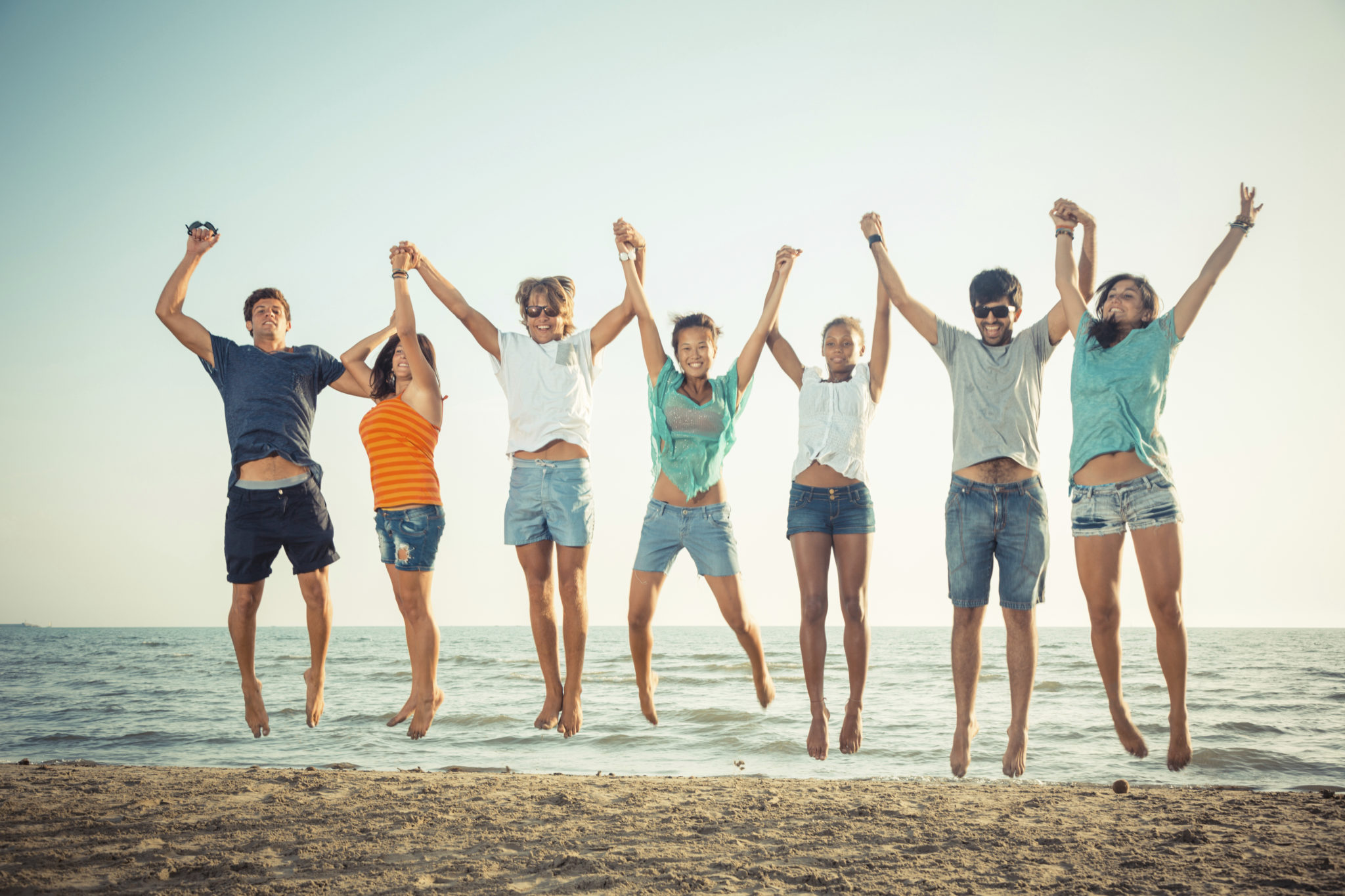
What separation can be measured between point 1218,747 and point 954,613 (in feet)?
22.6

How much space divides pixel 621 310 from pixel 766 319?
3.13 feet

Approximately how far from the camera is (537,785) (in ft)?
23.0

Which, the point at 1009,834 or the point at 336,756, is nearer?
the point at 1009,834

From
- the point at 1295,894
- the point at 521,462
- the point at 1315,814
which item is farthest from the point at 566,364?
the point at 1315,814

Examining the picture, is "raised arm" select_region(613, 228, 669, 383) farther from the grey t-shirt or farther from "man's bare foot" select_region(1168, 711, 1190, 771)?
"man's bare foot" select_region(1168, 711, 1190, 771)

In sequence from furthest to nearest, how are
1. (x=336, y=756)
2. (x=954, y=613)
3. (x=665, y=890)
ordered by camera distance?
(x=336, y=756), (x=954, y=613), (x=665, y=890)

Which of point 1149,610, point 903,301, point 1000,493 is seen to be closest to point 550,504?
point 903,301

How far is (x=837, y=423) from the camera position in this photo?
543 centimetres

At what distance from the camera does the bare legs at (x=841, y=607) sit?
528 centimetres

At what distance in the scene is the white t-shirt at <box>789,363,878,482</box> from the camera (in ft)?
17.6

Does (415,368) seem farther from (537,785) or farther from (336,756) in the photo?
(336,756)

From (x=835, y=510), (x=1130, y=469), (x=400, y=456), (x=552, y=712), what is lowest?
(x=552, y=712)

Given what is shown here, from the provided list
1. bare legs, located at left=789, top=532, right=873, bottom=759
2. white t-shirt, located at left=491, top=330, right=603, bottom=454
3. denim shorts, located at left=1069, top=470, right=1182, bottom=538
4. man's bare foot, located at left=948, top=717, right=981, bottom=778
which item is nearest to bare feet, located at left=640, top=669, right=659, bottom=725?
bare legs, located at left=789, top=532, right=873, bottom=759

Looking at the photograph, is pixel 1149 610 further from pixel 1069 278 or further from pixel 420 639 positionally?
pixel 420 639
